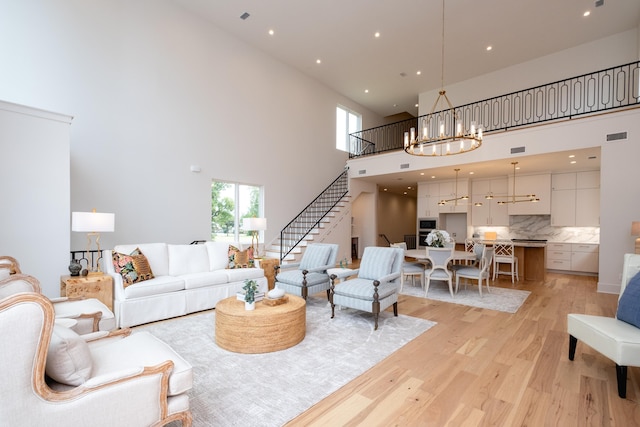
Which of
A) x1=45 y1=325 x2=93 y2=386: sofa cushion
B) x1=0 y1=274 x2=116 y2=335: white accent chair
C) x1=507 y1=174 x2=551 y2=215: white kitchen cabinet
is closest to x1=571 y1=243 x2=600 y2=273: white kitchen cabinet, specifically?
x1=507 y1=174 x2=551 y2=215: white kitchen cabinet

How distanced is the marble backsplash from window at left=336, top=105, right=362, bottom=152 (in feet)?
18.3

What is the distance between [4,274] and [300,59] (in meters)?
8.25

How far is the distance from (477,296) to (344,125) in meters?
7.79

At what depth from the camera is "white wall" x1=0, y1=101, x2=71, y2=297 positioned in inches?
144

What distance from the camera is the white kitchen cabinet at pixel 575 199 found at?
7.90 meters

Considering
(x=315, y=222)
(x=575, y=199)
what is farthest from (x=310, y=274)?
(x=575, y=199)

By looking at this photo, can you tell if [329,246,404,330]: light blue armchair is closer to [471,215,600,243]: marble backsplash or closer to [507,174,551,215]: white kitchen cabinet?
[507,174,551,215]: white kitchen cabinet

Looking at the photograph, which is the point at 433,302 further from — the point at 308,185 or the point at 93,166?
the point at 93,166

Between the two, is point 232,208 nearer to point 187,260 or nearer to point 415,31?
point 187,260

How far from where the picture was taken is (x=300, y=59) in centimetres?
865

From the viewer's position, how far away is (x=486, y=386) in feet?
8.21

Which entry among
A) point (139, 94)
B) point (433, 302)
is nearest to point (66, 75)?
point (139, 94)

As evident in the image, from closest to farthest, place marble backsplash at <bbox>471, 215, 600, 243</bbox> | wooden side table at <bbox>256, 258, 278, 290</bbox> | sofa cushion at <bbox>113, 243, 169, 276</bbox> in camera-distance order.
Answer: sofa cushion at <bbox>113, 243, 169, 276</bbox> < wooden side table at <bbox>256, 258, 278, 290</bbox> < marble backsplash at <bbox>471, 215, 600, 243</bbox>

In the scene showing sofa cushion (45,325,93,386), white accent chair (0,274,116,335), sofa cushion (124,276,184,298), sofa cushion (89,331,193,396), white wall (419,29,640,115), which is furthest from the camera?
white wall (419,29,640,115)
